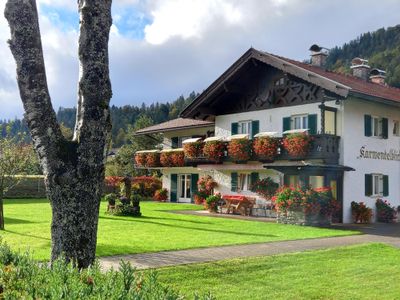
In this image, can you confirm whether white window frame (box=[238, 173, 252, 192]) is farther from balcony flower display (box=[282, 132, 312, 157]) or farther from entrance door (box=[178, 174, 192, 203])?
entrance door (box=[178, 174, 192, 203])

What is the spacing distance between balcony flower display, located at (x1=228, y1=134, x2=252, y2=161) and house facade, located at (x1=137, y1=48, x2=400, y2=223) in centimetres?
39

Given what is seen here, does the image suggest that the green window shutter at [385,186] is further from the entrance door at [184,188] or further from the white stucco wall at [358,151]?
the entrance door at [184,188]

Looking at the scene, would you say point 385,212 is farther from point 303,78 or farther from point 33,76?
point 33,76

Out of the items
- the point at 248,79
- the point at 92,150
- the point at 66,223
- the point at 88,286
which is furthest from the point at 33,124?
the point at 248,79

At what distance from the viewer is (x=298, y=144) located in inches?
817

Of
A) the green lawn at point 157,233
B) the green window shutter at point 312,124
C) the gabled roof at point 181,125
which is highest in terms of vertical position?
the gabled roof at point 181,125

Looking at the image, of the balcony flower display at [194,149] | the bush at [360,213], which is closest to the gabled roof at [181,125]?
the balcony flower display at [194,149]

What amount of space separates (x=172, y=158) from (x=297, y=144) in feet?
39.2

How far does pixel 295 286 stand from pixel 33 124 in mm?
5075

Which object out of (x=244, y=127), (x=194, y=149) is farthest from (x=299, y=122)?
(x=194, y=149)

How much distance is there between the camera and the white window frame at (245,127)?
25.8 metres

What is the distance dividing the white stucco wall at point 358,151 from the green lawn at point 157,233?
4.67 metres

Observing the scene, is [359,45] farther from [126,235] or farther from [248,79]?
[126,235]

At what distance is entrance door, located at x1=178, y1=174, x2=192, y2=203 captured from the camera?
3297cm
